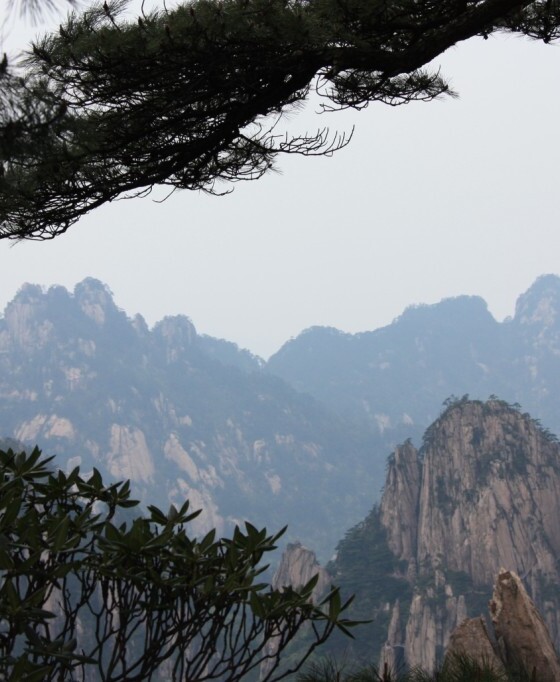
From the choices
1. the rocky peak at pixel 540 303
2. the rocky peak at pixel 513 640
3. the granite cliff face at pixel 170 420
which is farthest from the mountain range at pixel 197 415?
the rocky peak at pixel 513 640

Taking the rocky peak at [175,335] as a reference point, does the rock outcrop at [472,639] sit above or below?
below

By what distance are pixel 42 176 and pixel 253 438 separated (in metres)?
144

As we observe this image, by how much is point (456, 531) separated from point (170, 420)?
3628 inches

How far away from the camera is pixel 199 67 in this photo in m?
5.04

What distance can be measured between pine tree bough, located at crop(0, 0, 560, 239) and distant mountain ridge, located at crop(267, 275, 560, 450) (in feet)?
546

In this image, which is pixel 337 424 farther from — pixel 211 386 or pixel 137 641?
pixel 137 641

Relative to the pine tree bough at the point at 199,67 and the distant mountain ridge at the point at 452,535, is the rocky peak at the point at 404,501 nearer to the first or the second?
the distant mountain ridge at the point at 452,535

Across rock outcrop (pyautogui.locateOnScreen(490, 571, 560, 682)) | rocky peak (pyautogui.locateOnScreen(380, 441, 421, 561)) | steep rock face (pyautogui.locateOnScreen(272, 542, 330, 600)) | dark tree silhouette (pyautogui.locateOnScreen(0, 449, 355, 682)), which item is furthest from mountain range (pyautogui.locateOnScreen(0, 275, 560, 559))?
dark tree silhouette (pyautogui.locateOnScreen(0, 449, 355, 682))

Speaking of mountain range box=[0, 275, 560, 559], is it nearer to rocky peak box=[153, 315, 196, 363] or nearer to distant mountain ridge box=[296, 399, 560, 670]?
rocky peak box=[153, 315, 196, 363]

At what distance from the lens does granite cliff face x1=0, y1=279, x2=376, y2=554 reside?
131m

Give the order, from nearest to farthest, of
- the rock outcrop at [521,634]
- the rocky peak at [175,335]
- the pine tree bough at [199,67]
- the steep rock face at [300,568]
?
the pine tree bough at [199,67]
the rock outcrop at [521,634]
the steep rock face at [300,568]
the rocky peak at [175,335]

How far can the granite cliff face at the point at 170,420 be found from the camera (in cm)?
13125

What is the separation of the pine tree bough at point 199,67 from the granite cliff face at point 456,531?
4514 cm

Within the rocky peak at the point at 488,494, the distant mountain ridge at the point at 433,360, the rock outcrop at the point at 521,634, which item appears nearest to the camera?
the rock outcrop at the point at 521,634
